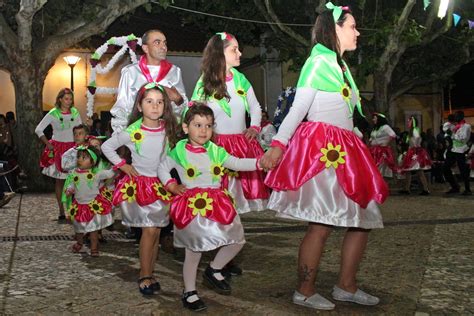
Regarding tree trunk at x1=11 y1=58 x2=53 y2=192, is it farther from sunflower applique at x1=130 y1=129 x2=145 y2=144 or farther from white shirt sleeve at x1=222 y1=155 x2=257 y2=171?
white shirt sleeve at x1=222 y1=155 x2=257 y2=171

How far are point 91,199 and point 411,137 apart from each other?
9515 millimetres

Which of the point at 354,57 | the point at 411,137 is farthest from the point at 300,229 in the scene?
the point at 354,57

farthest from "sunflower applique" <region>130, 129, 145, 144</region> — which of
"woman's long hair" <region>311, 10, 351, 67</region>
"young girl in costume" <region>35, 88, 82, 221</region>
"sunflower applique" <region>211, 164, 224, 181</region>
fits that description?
"young girl in costume" <region>35, 88, 82, 221</region>

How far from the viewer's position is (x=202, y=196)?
4.34 m

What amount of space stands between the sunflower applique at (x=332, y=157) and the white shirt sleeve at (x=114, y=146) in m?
1.66

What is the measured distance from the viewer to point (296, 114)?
4137mm

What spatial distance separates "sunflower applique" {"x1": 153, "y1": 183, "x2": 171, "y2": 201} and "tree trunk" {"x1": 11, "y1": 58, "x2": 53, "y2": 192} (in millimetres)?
10518

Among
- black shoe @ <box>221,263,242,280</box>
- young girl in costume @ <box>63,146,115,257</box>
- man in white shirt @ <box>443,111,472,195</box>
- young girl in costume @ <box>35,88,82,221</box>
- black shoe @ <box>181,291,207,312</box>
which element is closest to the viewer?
black shoe @ <box>181,291,207,312</box>

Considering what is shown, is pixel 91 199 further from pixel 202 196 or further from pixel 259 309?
pixel 259 309

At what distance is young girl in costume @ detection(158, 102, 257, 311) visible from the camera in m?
4.26

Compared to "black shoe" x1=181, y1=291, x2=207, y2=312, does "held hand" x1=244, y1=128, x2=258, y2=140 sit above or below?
above

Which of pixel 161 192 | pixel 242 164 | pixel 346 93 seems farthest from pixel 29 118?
pixel 346 93

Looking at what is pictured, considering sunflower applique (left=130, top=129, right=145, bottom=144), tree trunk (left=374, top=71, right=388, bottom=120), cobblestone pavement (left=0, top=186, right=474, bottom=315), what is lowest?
cobblestone pavement (left=0, top=186, right=474, bottom=315)

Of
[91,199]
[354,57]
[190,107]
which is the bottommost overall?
[91,199]
